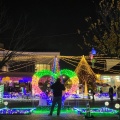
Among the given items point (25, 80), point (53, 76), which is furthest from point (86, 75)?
point (25, 80)

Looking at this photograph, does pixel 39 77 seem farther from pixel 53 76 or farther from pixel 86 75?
pixel 86 75

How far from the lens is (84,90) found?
4716cm

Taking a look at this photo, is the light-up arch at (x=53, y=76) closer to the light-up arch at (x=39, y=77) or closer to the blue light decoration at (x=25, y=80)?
the light-up arch at (x=39, y=77)

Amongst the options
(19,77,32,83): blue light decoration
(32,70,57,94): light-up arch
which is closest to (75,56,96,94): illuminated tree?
(32,70,57,94): light-up arch

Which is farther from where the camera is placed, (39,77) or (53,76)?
(39,77)

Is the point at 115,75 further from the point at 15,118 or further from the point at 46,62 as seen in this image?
the point at 15,118

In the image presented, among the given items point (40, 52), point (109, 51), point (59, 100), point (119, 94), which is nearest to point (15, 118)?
point (59, 100)

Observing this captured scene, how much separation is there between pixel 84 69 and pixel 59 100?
28500 mm

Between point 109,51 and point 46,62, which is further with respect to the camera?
point 46,62

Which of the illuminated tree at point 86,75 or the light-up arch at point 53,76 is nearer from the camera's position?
the light-up arch at point 53,76

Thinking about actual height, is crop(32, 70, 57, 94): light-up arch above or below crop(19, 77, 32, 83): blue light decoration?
below

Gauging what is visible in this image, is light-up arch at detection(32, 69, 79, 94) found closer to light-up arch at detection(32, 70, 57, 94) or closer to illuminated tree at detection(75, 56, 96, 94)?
light-up arch at detection(32, 70, 57, 94)

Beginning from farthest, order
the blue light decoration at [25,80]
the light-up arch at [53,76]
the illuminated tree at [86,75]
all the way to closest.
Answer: the blue light decoration at [25,80] < the illuminated tree at [86,75] < the light-up arch at [53,76]

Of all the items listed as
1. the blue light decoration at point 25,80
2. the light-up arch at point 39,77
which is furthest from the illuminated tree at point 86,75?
the blue light decoration at point 25,80
